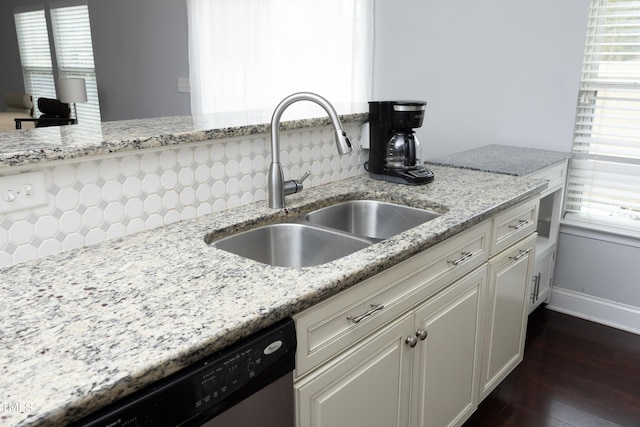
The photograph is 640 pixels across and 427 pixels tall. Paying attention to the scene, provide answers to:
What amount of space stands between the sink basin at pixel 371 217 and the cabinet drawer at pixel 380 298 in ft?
0.70

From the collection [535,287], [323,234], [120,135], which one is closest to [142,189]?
[120,135]

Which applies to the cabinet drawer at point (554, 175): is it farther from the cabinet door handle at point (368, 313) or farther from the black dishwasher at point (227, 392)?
the black dishwasher at point (227, 392)

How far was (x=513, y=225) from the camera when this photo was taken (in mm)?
2008

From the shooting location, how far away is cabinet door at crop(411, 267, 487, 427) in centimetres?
160

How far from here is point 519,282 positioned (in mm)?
→ 2135

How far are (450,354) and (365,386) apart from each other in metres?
0.49

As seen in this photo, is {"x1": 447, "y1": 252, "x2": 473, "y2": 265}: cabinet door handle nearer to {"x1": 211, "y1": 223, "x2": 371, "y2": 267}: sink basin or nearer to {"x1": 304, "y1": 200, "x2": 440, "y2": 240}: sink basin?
{"x1": 304, "y1": 200, "x2": 440, "y2": 240}: sink basin

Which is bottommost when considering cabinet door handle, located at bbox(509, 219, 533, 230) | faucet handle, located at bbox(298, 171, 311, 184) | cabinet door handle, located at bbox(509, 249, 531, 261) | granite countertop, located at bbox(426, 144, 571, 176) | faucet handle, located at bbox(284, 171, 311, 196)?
cabinet door handle, located at bbox(509, 249, 531, 261)

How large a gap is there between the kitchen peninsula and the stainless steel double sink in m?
0.05

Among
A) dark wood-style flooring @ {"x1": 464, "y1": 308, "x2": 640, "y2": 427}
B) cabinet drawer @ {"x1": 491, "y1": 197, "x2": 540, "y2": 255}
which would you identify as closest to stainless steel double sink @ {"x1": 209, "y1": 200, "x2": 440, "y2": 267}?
cabinet drawer @ {"x1": 491, "y1": 197, "x2": 540, "y2": 255}

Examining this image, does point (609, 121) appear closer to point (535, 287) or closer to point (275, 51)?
point (535, 287)

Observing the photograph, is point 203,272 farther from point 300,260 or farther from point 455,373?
point 455,373

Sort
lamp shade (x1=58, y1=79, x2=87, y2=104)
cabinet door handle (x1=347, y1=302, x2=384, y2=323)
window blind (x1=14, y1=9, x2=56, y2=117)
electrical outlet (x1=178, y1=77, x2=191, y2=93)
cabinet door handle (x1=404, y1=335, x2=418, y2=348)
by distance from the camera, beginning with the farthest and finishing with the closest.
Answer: window blind (x1=14, y1=9, x2=56, y2=117), lamp shade (x1=58, y1=79, x2=87, y2=104), electrical outlet (x1=178, y1=77, x2=191, y2=93), cabinet door handle (x1=404, y1=335, x2=418, y2=348), cabinet door handle (x1=347, y1=302, x2=384, y2=323)

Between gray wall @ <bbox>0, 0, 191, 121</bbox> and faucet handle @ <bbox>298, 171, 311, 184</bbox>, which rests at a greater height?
gray wall @ <bbox>0, 0, 191, 121</bbox>
